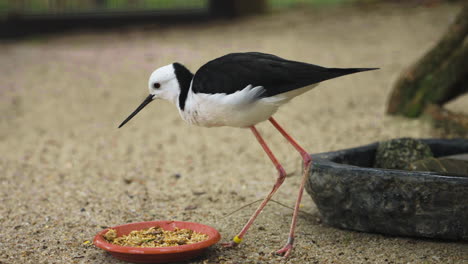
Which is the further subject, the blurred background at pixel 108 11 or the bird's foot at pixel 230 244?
the blurred background at pixel 108 11

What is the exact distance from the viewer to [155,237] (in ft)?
11.3

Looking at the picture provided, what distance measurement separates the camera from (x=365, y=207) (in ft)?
11.6

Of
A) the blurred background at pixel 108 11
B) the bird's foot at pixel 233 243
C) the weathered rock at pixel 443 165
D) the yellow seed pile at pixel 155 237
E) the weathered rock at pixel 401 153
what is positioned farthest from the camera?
the blurred background at pixel 108 11

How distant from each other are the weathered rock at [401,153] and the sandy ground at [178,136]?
61cm

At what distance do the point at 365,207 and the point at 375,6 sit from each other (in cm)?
944

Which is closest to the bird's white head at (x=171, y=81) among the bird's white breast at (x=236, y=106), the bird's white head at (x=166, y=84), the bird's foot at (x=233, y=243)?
the bird's white head at (x=166, y=84)

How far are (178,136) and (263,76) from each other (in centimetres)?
351

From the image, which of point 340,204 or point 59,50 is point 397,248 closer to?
point 340,204

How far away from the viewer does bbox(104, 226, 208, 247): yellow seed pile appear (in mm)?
3318

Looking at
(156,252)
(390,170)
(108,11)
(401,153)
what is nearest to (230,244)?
(156,252)

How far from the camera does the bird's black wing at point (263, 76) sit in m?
3.33

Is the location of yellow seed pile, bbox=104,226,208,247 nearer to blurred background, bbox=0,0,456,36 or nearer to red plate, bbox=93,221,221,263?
red plate, bbox=93,221,221,263

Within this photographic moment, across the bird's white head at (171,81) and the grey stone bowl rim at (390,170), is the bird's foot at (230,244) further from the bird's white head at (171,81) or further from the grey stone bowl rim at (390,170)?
the bird's white head at (171,81)

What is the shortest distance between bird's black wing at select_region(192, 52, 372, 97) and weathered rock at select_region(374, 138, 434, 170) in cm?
105
